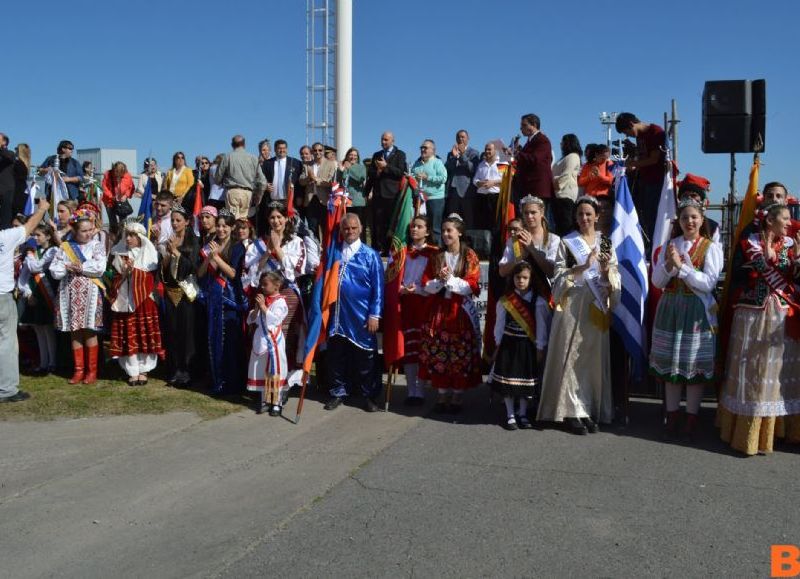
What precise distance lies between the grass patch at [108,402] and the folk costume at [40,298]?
685mm

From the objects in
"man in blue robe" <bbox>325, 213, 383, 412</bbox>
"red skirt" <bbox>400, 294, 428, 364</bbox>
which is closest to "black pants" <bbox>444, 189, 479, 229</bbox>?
"red skirt" <bbox>400, 294, 428, 364</bbox>

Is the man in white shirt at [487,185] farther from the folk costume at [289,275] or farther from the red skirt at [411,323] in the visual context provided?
the folk costume at [289,275]

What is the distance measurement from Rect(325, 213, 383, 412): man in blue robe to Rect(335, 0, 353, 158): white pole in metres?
16.0

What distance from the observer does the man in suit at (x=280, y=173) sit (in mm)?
11453

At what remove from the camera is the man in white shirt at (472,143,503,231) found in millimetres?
10195

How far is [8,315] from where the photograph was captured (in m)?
7.35

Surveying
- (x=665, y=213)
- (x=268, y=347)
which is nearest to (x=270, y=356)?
(x=268, y=347)

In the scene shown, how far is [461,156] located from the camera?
10.7 meters

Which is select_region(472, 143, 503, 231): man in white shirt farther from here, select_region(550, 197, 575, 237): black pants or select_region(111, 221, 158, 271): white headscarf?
select_region(111, 221, 158, 271): white headscarf

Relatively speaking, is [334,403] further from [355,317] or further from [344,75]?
[344,75]

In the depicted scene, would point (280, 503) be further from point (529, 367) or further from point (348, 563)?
point (529, 367)

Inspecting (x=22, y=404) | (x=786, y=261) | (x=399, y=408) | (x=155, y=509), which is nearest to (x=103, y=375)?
(x=22, y=404)

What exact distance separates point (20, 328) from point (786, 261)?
27.0 ft

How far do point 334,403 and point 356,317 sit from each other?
85 centimetres
